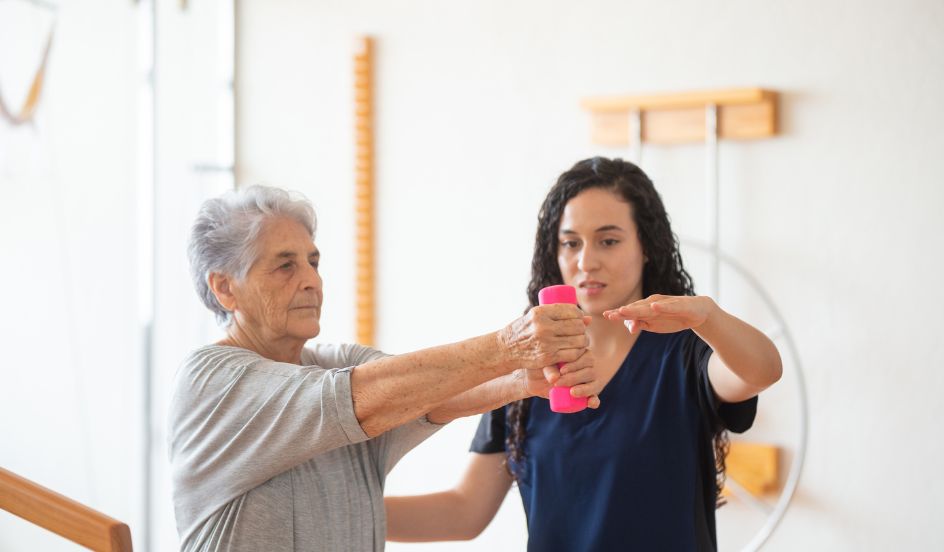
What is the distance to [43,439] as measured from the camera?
10.0 ft

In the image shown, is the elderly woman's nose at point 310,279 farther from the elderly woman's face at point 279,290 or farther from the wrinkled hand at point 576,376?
the wrinkled hand at point 576,376

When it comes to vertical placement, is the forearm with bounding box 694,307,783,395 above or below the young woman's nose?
below

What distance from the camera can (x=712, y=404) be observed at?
175 cm

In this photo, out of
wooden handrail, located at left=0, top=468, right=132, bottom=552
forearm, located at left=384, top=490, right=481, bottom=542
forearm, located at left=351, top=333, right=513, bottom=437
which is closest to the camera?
wooden handrail, located at left=0, top=468, right=132, bottom=552

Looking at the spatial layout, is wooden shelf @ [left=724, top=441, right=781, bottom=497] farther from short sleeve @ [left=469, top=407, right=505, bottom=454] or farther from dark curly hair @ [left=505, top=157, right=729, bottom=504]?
short sleeve @ [left=469, top=407, right=505, bottom=454]

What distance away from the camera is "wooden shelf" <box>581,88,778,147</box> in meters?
3.00

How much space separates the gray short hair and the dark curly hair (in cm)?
52

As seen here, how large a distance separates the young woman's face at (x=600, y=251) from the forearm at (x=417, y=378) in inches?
17.1

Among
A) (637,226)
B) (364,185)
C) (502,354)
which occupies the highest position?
(364,185)

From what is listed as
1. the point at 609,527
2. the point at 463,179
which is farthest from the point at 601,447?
the point at 463,179

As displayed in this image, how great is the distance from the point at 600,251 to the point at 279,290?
2.04ft

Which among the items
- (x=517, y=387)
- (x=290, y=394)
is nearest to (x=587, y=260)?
(x=517, y=387)

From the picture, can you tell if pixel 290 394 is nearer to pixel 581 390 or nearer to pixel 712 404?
pixel 581 390

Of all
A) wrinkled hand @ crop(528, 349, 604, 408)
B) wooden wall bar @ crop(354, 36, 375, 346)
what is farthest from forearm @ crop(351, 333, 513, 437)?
wooden wall bar @ crop(354, 36, 375, 346)
